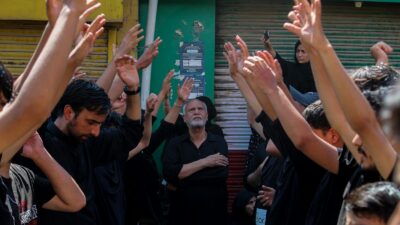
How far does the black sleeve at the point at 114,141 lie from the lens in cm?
507

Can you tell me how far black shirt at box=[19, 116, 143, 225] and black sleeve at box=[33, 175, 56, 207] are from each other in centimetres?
50

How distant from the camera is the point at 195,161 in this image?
24.1 feet

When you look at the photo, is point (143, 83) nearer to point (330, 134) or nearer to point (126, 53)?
point (126, 53)

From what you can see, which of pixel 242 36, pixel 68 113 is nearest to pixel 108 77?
pixel 68 113

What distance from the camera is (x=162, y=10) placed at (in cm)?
853

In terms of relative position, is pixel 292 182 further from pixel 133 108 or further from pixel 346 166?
pixel 133 108

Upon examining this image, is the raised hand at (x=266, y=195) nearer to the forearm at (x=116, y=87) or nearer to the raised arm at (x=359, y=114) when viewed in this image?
the forearm at (x=116, y=87)

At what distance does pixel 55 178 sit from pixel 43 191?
118mm

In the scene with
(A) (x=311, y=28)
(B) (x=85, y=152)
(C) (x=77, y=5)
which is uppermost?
(C) (x=77, y=5)

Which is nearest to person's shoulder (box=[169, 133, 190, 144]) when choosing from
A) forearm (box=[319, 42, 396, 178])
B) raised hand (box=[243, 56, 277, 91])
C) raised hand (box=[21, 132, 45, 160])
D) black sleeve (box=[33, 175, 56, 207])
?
raised hand (box=[243, 56, 277, 91])

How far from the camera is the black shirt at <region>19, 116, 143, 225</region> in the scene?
4.54 metres

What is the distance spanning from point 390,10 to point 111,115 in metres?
4.10

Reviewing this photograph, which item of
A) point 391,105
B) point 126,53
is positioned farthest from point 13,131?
point 126,53

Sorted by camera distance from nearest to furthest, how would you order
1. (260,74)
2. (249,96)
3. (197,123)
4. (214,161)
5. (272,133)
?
1. (260,74)
2. (272,133)
3. (249,96)
4. (214,161)
5. (197,123)
